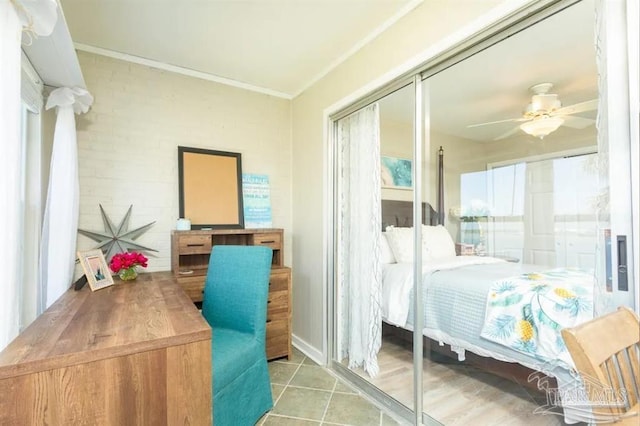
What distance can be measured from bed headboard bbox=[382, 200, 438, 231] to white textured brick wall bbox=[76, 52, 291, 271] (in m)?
1.49

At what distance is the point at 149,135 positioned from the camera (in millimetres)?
2781

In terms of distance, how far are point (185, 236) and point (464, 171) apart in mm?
2136

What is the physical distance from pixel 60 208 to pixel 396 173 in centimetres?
228

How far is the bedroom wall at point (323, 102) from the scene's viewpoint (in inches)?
69.5

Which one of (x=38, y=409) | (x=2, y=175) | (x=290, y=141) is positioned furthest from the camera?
(x=290, y=141)

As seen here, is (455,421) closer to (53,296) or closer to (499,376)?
(499,376)

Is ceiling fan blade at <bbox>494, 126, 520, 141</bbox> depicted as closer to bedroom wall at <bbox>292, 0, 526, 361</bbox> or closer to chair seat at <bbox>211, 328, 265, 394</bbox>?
bedroom wall at <bbox>292, 0, 526, 361</bbox>

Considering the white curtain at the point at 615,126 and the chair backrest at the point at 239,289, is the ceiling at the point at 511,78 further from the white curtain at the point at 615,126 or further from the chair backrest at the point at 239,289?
the chair backrest at the point at 239,289

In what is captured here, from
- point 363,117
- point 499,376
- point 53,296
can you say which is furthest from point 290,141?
point 499,376

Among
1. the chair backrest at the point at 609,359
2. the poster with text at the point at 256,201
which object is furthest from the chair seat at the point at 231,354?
the chair backrest at the point at 609,359

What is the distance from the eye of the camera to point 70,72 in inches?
80.3

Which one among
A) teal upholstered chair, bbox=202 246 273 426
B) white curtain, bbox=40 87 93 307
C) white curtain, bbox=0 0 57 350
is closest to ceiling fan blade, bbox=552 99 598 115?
teal upholstered chair, bbox=202 246 273 426

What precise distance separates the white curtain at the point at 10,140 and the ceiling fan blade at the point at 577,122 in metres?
2.24

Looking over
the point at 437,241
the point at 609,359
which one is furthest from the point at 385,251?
the point at 609,359
